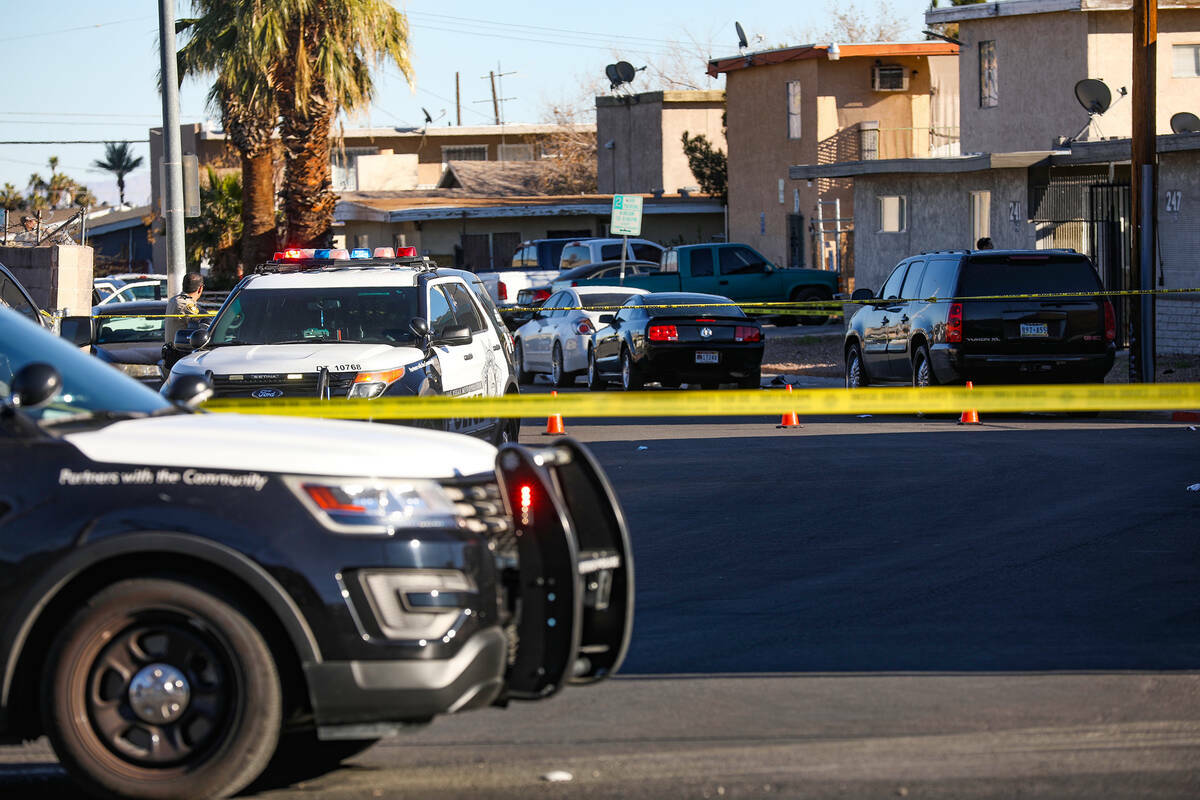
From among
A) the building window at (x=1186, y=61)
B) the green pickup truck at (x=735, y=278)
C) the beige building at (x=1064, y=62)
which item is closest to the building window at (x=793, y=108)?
the beige building at (x=1064, y=62)

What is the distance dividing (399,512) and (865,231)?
31328 millimetres

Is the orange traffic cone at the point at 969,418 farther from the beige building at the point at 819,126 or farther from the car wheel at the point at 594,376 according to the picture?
the beige building at the point at 819,126

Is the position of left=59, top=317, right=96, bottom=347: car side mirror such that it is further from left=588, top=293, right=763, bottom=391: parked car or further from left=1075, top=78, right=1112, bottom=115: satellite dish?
left=1075, top=78, right=1112, bottom=115: satellite dish

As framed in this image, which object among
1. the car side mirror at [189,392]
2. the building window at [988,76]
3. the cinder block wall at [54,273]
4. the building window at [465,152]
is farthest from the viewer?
the building window at [465,152]

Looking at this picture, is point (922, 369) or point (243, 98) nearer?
point (922, 369)

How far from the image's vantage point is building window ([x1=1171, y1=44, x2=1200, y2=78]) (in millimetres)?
35438

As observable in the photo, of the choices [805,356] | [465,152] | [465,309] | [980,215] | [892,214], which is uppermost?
[465,152]

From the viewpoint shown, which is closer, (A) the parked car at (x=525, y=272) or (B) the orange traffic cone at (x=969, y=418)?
(B) the orange traffic cone at (x=969, y=418)

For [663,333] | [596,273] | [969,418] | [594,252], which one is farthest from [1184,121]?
[969,418]

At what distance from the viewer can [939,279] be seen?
18.5 metres

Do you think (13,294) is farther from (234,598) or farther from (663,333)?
(234,598)

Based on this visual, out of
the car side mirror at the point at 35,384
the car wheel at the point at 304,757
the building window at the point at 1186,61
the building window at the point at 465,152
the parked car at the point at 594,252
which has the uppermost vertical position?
the building window at the point at 465,152

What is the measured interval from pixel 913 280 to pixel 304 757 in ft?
47.7

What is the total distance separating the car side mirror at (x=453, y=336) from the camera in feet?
40.4
